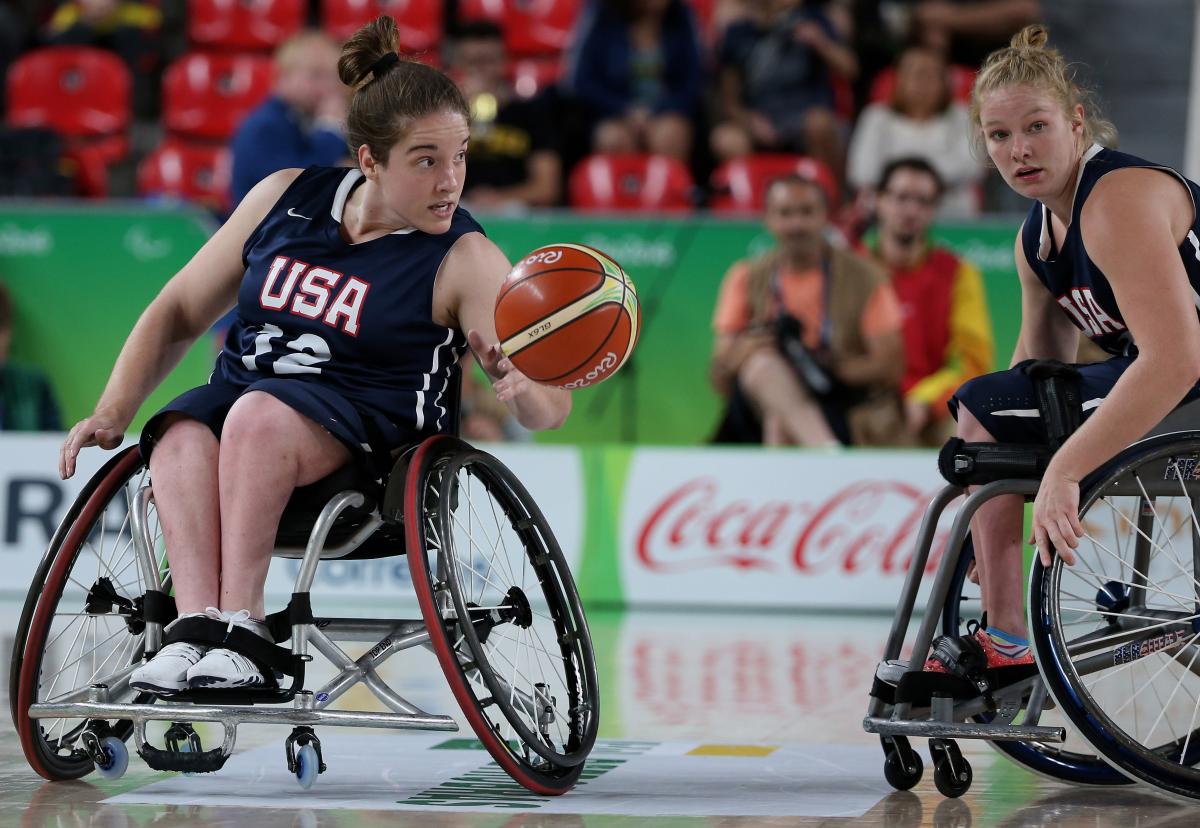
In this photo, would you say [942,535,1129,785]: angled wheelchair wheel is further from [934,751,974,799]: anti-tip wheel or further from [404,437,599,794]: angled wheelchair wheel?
[404,437,599,794]: angled wheelchair wheel

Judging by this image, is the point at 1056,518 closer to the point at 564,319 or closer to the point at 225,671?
the point at 564,319

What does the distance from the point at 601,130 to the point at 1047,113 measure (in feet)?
17.8

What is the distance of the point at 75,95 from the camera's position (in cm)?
880

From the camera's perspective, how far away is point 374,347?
9.81ft

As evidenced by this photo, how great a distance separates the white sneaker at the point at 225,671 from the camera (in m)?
2.65

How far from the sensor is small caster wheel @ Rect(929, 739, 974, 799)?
9.48 feet

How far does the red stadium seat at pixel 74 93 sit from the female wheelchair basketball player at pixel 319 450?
19.8 ft

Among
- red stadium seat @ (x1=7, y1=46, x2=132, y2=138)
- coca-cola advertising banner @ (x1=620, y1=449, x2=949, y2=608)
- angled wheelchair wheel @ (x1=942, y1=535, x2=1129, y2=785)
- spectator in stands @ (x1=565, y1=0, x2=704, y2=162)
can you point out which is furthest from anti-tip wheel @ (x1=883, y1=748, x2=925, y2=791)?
red stadium seat @ (x1=7, y1=46, x2=132, y2=138)

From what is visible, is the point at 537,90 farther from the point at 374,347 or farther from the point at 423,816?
the point at 423,816

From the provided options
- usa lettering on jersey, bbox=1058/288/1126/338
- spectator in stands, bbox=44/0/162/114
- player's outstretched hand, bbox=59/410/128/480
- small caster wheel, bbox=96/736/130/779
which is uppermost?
spectator in stands, bbox=44/0/162/114

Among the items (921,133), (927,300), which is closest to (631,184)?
(921,133)

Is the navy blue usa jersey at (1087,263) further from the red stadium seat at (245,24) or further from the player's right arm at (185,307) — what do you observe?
the red stadium seat at (245,24)

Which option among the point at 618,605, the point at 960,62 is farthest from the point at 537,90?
the point at 618,605

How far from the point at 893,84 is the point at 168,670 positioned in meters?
6.19
